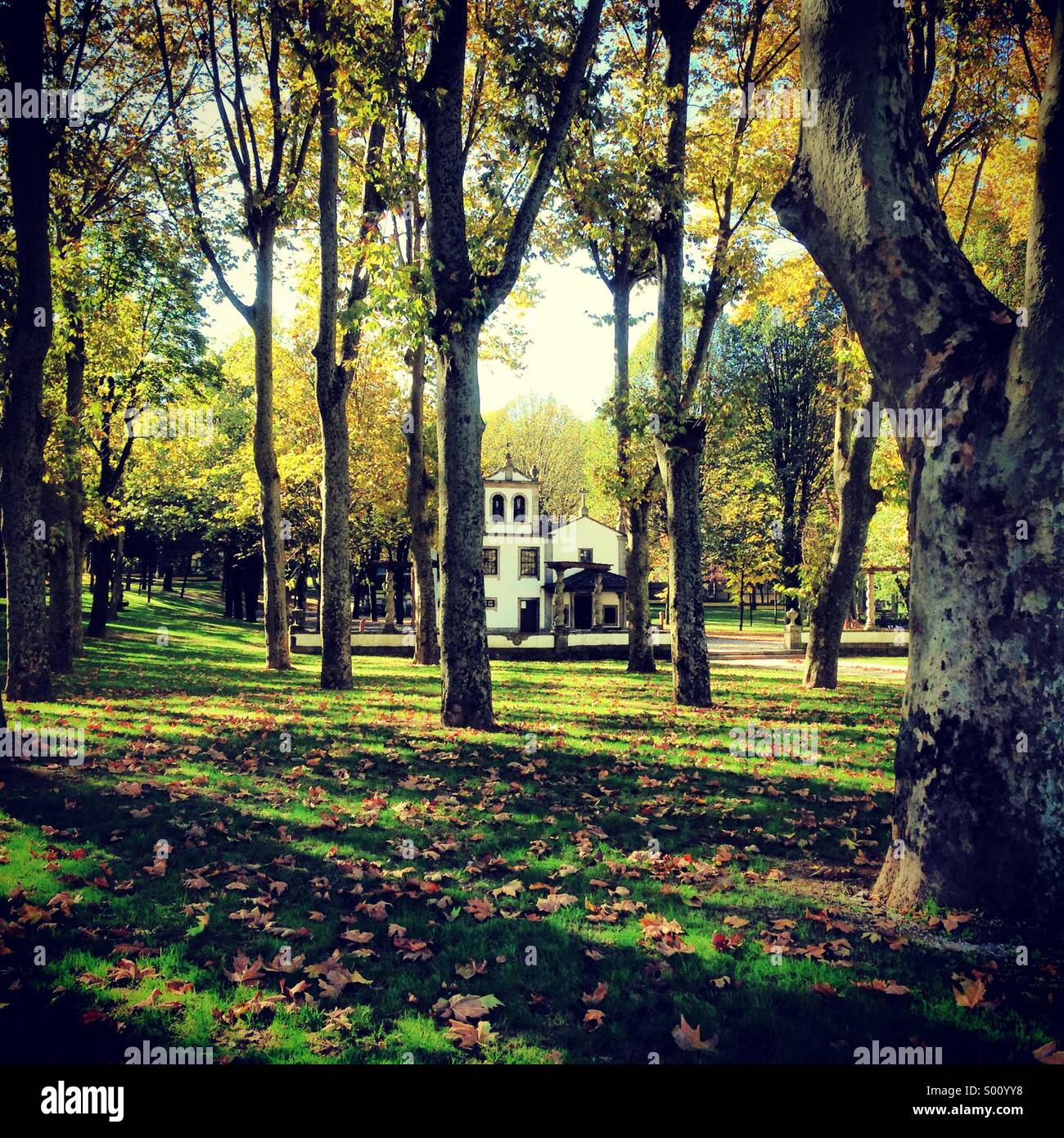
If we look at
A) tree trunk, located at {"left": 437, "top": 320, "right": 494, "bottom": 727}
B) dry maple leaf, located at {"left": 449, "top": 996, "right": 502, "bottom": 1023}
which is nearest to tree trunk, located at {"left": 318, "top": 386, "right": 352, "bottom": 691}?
tree trunk, located at {"left": 437, "top": 320, "right": 494, "bottom": 727}

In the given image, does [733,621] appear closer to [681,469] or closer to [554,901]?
[681,469]

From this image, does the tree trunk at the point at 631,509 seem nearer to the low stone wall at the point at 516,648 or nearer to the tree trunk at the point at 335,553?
the low stone wall at the point at 516,648

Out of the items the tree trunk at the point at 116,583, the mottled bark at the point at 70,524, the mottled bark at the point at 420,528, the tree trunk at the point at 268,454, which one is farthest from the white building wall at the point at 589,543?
the mottled bark at the point at 70,524

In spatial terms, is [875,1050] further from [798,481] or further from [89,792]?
[798,481]

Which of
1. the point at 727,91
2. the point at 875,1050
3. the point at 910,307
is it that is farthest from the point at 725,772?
the point at 727,91

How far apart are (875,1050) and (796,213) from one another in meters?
5.77

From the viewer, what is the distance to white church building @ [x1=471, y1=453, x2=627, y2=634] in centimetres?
4572

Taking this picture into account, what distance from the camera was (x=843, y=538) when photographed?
1681 centimetres

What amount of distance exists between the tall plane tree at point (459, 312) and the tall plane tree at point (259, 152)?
555cm

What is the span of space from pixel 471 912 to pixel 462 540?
19.3 ft

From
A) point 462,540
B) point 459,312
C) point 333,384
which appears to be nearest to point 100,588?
point 333,384

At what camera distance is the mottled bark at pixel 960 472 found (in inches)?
182

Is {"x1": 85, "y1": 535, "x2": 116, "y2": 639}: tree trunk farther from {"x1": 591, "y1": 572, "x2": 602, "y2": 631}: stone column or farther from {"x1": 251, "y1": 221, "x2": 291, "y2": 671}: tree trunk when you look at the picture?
{"x1": 591, "y1": 572, "x2": 602, "y2": 631}: stone column

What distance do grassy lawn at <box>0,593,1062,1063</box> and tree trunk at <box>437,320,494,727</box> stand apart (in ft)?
2.19
